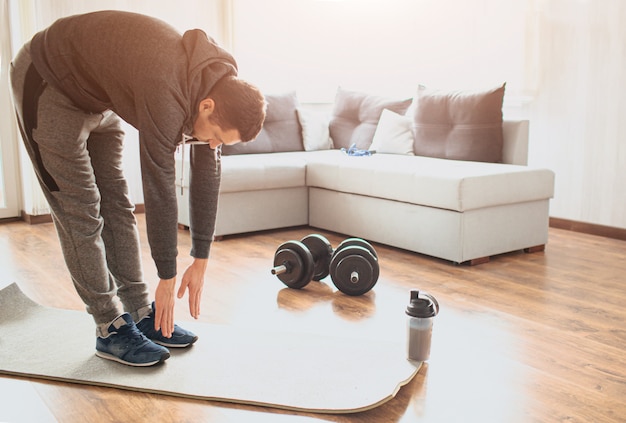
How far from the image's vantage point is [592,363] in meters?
2.04

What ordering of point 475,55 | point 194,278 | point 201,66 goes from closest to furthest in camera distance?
point 201,66, point 194,278, point 475,55

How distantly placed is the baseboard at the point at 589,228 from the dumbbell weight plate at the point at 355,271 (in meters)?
1.95

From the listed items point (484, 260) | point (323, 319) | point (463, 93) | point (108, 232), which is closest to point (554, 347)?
point (323, 319)

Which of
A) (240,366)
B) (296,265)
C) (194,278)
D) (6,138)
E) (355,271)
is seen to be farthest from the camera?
(6,138)

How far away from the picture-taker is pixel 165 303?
1.65 metres

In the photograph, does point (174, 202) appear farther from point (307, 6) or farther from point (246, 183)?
point (307, 6)

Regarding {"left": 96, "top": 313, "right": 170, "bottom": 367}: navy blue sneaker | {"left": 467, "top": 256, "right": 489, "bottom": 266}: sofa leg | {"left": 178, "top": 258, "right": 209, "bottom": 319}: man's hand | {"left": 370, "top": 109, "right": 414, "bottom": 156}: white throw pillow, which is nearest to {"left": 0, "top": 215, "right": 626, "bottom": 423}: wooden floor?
{"left": 467, "top": 256, "right": 489, "bottom": 266}: sofa leg

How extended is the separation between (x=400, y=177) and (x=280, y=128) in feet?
4.63

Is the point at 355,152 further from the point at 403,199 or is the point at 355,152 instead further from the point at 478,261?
the point at 478,261

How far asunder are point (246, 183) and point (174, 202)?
226cm

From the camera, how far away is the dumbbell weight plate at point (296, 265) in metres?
2.79

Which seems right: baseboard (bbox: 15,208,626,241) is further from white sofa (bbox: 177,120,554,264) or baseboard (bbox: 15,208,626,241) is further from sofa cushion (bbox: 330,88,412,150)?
sofa cushion (bbox: 330,88,412,150)

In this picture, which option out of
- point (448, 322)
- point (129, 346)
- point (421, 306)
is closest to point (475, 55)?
point (448, 322)

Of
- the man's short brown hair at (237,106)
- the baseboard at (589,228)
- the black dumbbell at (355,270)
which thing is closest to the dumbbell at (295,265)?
the black dumbbell at (355,270)
